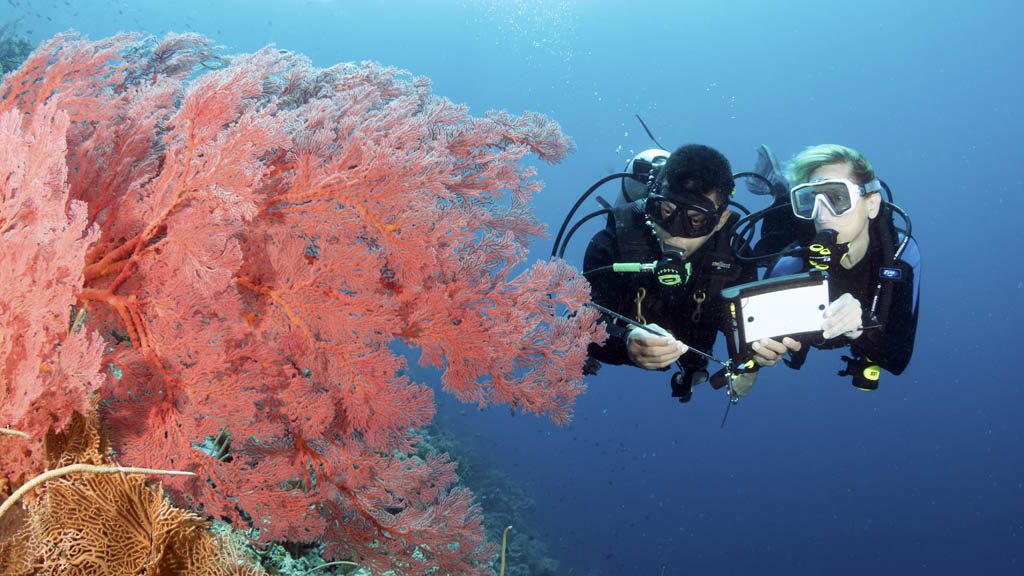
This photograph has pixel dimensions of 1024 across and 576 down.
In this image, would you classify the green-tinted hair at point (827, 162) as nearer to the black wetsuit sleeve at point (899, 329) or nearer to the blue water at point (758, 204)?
the black wetsuit sleeve at point (899, 329)

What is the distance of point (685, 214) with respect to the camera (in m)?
4.32

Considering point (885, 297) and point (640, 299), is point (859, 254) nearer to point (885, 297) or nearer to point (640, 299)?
point (885, 297)

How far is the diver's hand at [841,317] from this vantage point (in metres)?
3.75

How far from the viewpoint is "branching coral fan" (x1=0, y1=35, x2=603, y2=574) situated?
1.69 meters

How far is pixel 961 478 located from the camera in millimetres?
64688

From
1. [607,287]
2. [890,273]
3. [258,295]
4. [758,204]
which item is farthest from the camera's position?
[758,204]

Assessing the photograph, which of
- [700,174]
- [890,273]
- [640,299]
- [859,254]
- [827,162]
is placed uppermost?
[827,162]

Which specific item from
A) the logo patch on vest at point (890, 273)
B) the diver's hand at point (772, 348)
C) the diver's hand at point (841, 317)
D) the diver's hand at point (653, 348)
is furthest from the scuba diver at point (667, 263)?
the logo patch on vest at point (890, 273)

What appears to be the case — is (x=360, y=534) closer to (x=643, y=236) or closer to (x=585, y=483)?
(x=643, y=236)

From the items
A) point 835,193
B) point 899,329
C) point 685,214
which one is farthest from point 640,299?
point 899,329

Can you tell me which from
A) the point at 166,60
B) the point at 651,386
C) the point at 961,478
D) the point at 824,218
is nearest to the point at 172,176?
the point at 166,60

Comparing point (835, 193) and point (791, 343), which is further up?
point (835, 193)

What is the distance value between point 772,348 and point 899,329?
1.47 m

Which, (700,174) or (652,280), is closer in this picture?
(700,174)
